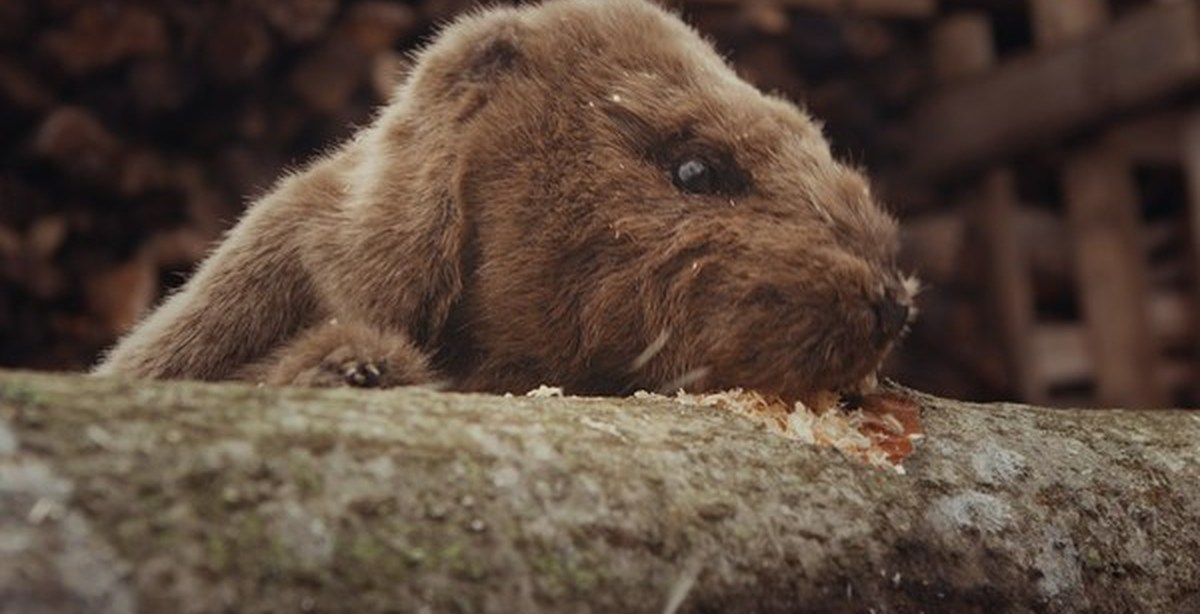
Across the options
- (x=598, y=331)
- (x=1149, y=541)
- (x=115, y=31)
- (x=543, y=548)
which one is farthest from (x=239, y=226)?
(x=115, y=31)

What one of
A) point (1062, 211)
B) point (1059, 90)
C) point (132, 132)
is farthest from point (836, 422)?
point (1062, 211)

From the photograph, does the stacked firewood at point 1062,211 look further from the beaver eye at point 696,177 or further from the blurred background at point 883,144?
the beaver eye at point 696,177

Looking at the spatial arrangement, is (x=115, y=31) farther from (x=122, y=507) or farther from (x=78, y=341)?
(x=122, y=507)

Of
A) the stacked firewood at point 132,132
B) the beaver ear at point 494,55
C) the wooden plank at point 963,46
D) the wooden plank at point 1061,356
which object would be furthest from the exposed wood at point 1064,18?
the beaver ear at point 494,55

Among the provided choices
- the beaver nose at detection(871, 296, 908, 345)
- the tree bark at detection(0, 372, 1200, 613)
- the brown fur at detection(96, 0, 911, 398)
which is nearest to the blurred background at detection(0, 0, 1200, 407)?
the brown fur at detection(96, 0, 911, 398)

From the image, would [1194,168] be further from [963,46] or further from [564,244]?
[564,244]

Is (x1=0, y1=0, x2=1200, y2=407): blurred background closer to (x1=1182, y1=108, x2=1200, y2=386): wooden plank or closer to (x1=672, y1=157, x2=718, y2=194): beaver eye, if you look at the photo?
(x1=1182, y1=108, x2=1200, y2=386): wooden plank
